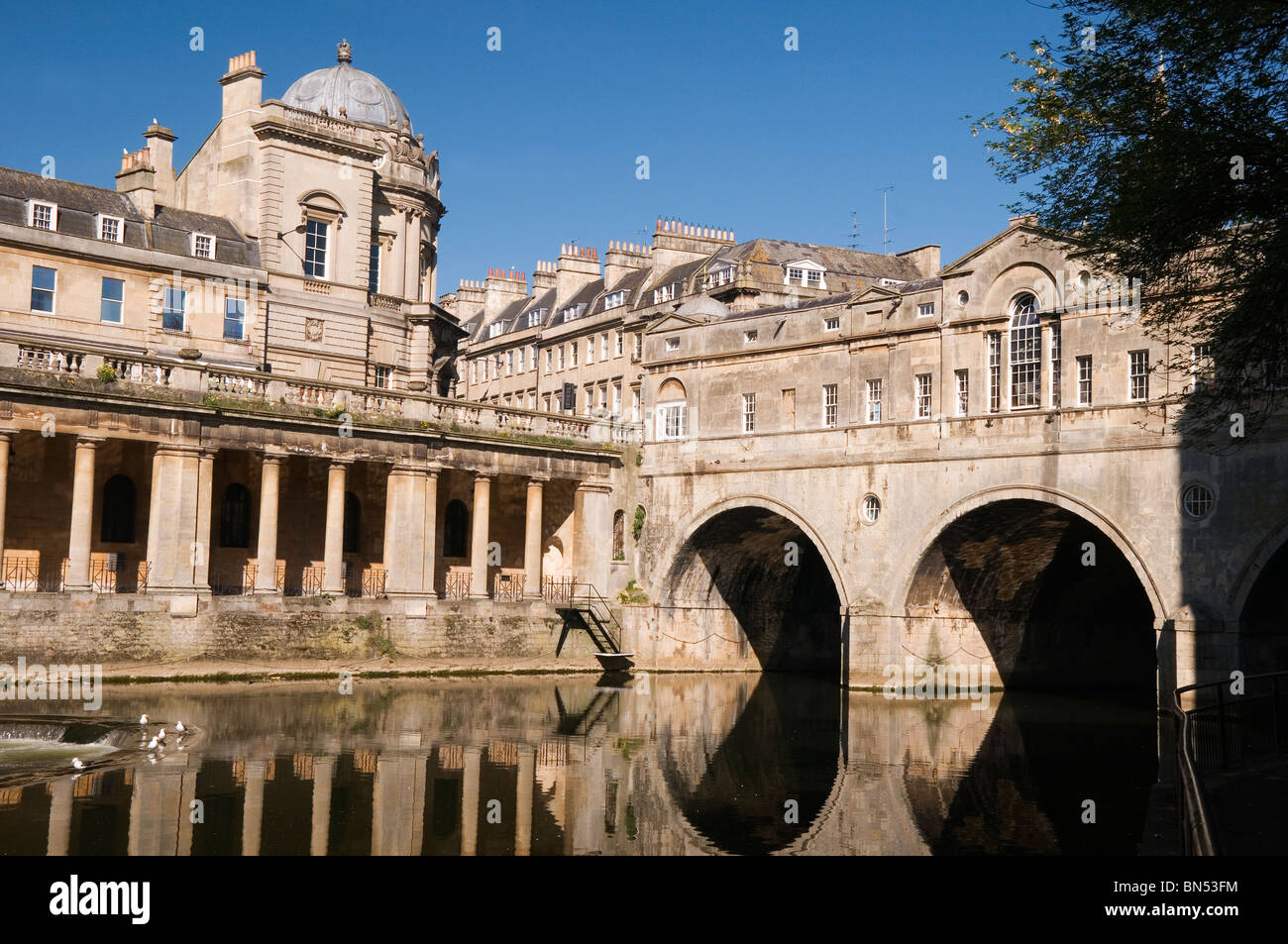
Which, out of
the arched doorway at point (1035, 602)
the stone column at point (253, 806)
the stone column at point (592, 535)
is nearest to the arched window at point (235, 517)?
the stone column at point (592, 535)

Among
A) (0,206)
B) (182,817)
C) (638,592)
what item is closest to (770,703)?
(638,592)

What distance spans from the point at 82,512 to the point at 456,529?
15.2 metres

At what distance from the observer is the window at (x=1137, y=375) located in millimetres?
32375

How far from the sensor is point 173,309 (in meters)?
41.0

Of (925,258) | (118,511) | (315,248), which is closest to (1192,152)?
(118,511)

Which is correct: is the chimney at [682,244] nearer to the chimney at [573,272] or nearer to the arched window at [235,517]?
the chimney at [573,272]

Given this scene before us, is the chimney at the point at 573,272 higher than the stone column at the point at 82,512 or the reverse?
higher

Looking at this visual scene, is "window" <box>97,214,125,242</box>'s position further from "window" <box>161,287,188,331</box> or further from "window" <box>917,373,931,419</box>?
"window" <box>917,373,931,419</box>

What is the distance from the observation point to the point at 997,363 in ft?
117

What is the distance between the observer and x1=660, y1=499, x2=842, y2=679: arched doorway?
4238 cm

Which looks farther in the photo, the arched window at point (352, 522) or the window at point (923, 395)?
the arched window at point (352, 522)

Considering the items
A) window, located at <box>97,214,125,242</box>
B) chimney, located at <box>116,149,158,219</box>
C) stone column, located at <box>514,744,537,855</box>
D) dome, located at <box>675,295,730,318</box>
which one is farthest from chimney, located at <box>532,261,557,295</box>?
stone column, located at <box>514,744,537,855</box>

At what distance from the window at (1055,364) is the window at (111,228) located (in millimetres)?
27110

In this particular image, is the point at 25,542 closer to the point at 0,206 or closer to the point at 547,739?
the point at 0,206
